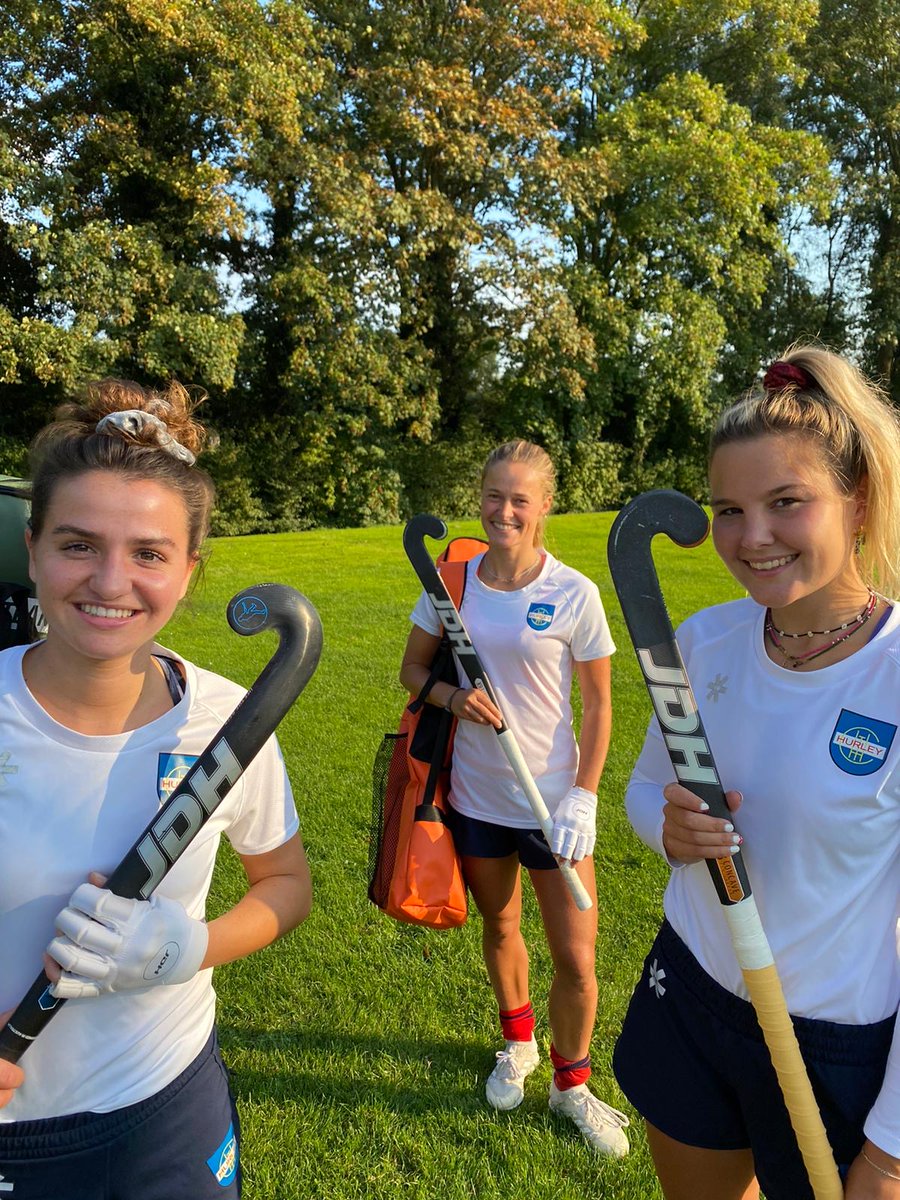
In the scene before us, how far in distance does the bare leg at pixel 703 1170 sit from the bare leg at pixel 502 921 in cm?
122

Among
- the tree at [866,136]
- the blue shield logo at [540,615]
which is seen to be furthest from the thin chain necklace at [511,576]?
the tree at [866,136]

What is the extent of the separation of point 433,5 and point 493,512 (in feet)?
71.3

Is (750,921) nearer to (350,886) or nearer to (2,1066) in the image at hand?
(2,1066)

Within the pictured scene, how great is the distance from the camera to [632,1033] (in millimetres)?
1953

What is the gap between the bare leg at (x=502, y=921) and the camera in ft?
10.0

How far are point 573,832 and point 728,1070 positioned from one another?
3.48 feet

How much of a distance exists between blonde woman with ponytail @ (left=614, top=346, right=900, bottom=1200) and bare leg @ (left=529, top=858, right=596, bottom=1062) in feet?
3.49

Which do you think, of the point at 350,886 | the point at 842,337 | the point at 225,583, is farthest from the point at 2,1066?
the point at 842,337

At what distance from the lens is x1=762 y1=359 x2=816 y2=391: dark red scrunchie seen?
172 cm

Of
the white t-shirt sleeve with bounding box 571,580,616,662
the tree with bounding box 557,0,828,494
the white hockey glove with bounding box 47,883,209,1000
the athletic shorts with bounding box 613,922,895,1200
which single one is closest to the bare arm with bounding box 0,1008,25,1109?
the white hockey glove with bounding box 47,883,209,1000

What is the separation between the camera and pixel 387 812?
3.14 metres

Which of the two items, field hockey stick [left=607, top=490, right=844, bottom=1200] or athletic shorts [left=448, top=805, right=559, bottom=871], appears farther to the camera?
athletic shorts [left=448, top=805, right=559, bottom=871]

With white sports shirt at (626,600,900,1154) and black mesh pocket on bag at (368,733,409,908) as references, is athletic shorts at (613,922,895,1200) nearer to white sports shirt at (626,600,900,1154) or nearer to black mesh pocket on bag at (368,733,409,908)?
white sports shirt at (626,600,900,1154)

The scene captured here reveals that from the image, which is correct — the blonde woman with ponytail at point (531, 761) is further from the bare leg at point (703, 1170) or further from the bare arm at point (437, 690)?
the bare leg at point (703, 1170)
